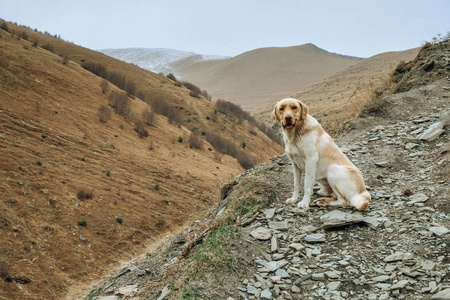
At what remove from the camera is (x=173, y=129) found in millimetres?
25938

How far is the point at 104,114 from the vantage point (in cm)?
2070

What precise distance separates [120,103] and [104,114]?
312 centimetres

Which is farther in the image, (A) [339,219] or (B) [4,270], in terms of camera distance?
(B) [4,270]

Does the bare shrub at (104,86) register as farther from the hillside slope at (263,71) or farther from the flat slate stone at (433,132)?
the hillside slope at (263,71)

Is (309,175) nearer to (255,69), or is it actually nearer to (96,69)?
(96,69)

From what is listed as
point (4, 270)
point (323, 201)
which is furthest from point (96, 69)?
point (323, 201)

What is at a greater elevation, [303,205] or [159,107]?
[159,107]

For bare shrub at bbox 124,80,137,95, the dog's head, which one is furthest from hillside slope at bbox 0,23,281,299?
the dog's head

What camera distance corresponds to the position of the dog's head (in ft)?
16.5

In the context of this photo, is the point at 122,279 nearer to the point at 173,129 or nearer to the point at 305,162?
the point at 305,162

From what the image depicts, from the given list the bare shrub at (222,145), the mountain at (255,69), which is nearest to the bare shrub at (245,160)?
the bare shrub at (222,145)

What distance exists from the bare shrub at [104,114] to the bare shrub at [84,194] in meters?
7.96

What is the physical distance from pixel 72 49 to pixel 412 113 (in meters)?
36.5

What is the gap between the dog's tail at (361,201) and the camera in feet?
17.0
